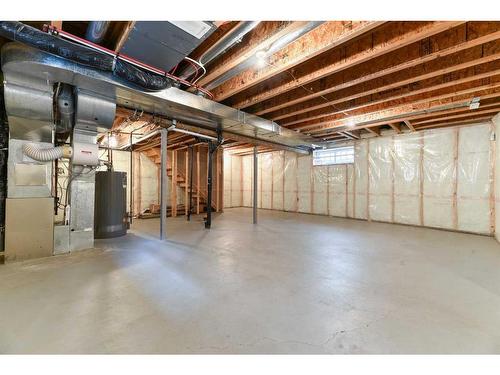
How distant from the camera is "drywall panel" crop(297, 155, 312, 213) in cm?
719

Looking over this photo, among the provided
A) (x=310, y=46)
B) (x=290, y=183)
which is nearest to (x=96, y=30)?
(x=310, y=46)

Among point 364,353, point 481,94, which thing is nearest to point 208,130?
point 364,353

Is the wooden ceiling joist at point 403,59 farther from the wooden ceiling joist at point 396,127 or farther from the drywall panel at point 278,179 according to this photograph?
the drywall panel at point 278,179

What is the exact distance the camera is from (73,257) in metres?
2.86

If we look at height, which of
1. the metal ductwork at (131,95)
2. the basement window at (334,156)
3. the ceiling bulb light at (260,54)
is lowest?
the basement window at (334,156)

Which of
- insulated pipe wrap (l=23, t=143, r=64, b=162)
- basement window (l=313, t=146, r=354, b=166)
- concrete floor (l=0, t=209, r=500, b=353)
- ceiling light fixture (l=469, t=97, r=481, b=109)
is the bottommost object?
concrete floor (l=0, t=209, r=500, b=353)

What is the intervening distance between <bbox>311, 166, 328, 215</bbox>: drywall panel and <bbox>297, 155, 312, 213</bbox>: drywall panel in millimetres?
161

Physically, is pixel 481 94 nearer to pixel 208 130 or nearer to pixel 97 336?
pixel 208 130

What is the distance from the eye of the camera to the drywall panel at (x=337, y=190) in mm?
6316

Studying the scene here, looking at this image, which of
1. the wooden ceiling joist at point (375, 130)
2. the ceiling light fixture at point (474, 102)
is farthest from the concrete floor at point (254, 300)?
the wooden ceiling joist at point (375, 130)

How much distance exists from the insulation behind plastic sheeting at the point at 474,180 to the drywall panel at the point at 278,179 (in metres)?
4.67

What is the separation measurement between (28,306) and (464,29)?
433 centimetres

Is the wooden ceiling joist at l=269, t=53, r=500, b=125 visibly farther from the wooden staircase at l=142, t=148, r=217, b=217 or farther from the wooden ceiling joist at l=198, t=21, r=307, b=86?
the wooden staircase at l=142, t=148, r=217, b=217

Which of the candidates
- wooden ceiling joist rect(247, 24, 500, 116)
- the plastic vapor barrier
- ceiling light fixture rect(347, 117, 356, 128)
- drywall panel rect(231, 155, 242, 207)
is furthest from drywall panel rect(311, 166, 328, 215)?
wooden ceiling joist rect(247, 24, 500, 116)
